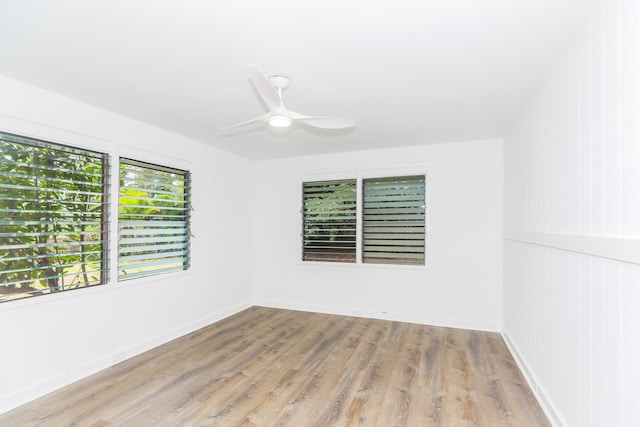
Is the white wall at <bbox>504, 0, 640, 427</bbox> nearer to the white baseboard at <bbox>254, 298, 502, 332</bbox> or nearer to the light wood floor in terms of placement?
the light wood floor

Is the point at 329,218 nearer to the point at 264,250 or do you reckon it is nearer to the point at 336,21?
the point at 264,250

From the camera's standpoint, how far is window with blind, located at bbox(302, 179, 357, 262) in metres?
4.97

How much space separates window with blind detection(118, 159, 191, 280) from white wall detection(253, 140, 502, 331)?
1.72m

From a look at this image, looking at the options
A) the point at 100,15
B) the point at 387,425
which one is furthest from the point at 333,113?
the point at 387,425

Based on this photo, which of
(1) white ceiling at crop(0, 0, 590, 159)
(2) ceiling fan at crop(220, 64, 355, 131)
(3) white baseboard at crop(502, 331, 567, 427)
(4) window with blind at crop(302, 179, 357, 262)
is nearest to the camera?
(1) white ceiling at crop(0, 0, 590, 159)

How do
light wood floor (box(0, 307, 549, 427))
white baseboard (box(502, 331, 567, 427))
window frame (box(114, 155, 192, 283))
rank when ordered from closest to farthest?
white baseboard (box(502, 331, 567, 427))
light wood floor (box(0, 307, 549, 427))
window frame (box(114, 155, 192, 283))

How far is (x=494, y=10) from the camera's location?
1.69 m

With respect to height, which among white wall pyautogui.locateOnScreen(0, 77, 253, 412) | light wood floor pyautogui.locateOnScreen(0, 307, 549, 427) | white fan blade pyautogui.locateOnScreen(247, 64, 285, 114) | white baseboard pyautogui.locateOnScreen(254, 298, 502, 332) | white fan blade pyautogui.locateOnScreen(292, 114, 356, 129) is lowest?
light wood floor pyautogui.locateOnScreen(0, 307, 549, 427)

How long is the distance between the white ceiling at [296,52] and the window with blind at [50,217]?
0.56m

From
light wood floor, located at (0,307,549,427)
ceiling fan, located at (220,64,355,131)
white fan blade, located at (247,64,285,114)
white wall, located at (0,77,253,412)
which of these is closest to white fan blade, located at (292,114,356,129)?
ceiling fan, located at (220,64,355,131)

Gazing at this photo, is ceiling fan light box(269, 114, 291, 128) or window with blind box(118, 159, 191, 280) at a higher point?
ceiling fan light box(269, 114, 291, 128)

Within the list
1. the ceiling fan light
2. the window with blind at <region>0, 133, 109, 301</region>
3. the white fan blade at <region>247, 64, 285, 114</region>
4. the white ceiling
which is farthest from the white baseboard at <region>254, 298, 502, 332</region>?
the white fan blade at <region>247, 64, 285, 114</region>

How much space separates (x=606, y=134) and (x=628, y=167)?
27 cm

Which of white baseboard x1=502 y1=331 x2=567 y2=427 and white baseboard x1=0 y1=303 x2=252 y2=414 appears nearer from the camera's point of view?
white baseboard x1=502 y1=331 x2=567 y2=427
